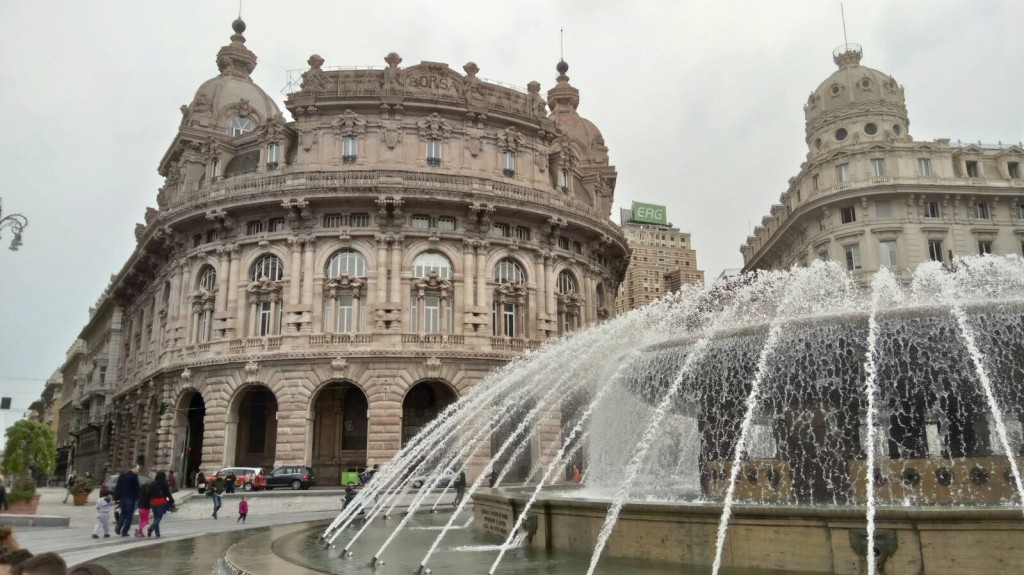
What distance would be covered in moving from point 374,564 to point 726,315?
8350 mm

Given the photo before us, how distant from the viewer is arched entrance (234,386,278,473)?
1437 inches

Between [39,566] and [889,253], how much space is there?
44.4 meters

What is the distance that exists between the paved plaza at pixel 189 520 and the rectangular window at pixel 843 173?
31083 mm

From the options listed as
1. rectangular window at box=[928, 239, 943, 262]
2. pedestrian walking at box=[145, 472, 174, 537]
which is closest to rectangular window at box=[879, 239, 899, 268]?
rectangular window at box=[928, 239, 943, 262]

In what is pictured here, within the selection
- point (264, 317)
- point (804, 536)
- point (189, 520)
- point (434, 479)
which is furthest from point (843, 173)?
point (804, 536)

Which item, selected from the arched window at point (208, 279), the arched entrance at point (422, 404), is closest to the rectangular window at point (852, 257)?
the arched entrance at point (422, 404)

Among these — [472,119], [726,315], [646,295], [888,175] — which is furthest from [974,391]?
[646,295]

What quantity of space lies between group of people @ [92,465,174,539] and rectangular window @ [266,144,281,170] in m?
23.0

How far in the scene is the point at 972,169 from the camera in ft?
141

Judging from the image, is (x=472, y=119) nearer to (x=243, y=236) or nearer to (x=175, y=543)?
(x=243, y=236)

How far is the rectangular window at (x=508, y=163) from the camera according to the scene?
39.1m

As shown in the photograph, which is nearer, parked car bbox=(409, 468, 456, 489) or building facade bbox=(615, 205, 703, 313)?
parked car bbox=(409, 468, 456, 489)

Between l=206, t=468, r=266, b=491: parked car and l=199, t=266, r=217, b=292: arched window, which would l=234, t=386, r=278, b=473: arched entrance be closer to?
l=206, t=468, r=266, b=491: parked car

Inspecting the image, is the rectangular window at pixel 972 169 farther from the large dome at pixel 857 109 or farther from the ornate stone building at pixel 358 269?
the ornate stone building at pixel 358 269
